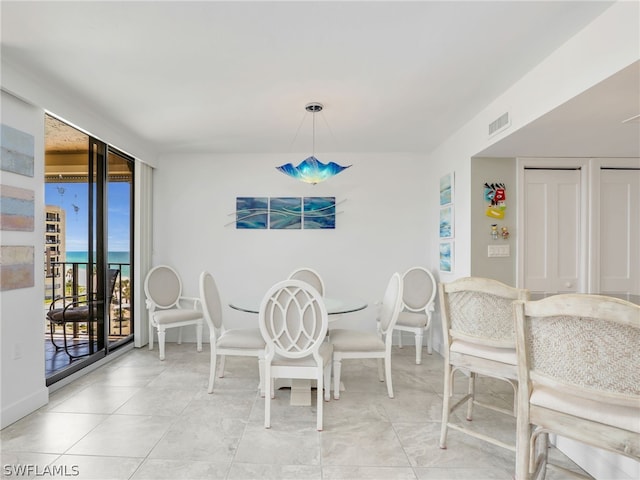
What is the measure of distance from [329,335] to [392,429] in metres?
1.00

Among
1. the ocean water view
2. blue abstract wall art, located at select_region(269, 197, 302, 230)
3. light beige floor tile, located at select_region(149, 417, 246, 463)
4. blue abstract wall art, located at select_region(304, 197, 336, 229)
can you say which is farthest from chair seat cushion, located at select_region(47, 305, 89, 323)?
blue abstract wall art, located at select_region(304, 197, 336, 229)

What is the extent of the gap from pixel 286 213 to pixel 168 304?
1881mm

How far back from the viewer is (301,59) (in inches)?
95.3

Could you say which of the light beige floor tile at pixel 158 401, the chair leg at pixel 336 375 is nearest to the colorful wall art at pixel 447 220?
the chair leg at pixel 336 375

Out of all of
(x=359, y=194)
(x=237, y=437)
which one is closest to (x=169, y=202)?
(x=359, y=194)

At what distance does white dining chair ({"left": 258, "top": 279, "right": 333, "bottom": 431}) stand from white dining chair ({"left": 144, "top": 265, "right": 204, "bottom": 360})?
2.12 m

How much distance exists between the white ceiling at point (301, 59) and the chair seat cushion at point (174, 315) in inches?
83.0

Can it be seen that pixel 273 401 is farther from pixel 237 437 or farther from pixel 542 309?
pixel 542 309

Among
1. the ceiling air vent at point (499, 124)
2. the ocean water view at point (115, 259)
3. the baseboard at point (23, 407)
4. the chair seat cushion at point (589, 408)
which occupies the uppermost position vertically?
the ceiling air vent at point (499, 124)

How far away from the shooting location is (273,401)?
306 cm

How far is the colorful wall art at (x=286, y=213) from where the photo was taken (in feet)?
16.4

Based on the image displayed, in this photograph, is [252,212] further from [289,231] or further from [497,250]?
[497,250]

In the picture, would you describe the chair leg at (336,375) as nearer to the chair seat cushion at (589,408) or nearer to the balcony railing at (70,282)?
the chair seat cushion at (589,408)

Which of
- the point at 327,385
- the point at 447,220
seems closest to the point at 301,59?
the point at 327,385
